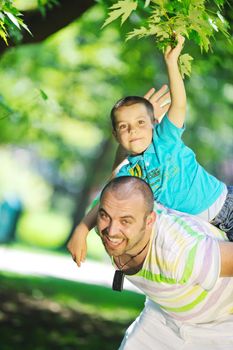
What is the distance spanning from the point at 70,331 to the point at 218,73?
4.88 m

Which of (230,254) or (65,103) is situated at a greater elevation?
(230,254)

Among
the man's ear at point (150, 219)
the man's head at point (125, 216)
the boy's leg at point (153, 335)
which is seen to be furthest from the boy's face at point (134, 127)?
the boy's leg at point (153, 335)

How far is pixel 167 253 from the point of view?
4016mm

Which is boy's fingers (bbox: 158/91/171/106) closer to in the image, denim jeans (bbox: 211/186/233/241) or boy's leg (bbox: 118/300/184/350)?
denim jeans (bbox: 211/186/233/241)

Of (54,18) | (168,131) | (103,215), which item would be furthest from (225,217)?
(54,18)

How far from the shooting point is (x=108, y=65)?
15305mm

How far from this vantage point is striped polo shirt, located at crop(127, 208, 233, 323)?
3994mm

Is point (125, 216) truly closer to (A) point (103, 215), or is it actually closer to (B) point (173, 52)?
(A) point (103, 215)

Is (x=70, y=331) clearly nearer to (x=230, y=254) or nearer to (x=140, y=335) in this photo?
(x=140, y=335)

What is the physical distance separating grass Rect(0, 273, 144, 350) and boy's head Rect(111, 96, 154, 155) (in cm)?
624

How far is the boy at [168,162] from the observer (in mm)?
4555

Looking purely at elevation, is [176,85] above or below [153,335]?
above

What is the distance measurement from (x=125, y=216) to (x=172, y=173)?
71cm

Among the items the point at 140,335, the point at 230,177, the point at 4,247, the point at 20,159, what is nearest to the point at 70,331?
the point at 140,335
